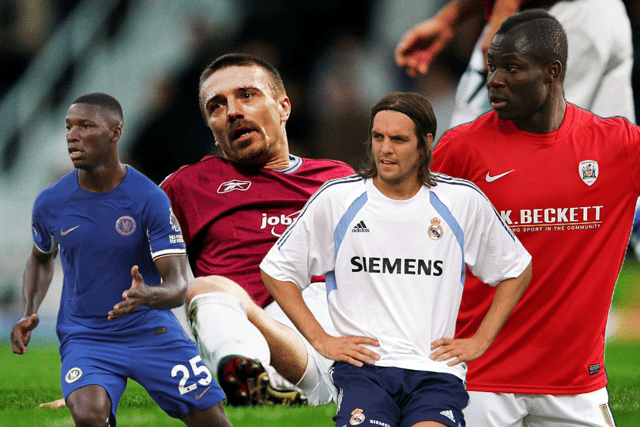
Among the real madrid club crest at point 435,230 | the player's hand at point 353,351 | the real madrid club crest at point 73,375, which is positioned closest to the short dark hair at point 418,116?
the real madrid club crest at point 435,230

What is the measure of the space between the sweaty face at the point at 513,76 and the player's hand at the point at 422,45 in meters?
5.38

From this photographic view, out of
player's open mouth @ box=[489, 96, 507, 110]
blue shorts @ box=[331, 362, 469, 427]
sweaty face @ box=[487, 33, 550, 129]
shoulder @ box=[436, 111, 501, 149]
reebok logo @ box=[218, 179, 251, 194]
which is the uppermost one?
sweaty face @ box=[487, 33, 550, 129]

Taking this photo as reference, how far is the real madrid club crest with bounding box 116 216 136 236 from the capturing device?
124 inches

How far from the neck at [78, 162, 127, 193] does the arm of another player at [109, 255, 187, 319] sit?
401mm

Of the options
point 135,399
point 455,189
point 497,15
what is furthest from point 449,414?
point 497,15

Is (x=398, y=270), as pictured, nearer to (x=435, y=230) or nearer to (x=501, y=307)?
(x=435, y=230)

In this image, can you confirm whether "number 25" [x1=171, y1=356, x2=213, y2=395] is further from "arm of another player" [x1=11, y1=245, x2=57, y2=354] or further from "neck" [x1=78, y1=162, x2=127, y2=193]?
"neck" [x1=78, y1=162, x2=127, y2=193]

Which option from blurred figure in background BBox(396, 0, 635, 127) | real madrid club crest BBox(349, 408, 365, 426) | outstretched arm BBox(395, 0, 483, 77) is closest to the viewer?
real madrid club crest BBox(349, 408, 365, 426)

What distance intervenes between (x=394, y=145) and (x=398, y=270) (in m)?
0.40

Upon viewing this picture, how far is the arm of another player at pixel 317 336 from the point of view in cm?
228

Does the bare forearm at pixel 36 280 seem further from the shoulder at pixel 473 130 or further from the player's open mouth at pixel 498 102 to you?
the player's open mouth at pixel 498 102

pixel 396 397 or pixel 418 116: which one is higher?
pixel 418 116

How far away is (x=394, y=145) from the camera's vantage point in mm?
2359

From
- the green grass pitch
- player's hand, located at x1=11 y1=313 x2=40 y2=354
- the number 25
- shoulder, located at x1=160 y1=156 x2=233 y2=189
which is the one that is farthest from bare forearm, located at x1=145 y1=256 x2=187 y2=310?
shoulder, located at x1=160 y1=156 x2=233 y2=189
